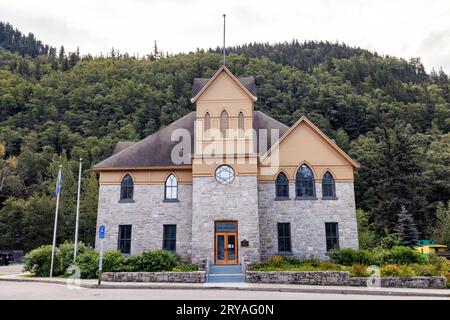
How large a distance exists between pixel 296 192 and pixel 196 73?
7662cm

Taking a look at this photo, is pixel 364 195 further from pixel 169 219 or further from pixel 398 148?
pixel 169 219

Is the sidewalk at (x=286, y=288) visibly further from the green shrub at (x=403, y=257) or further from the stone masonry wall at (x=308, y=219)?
the stone masonry wall at (x=308, y=219)

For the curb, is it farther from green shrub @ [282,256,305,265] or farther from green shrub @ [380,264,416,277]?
green shrub @ [282,256,305,265]

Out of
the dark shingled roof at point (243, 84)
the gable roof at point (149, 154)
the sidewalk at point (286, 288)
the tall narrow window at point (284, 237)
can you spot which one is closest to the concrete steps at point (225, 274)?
the sidewalk at point (286, 288)

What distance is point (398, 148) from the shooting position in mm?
55844

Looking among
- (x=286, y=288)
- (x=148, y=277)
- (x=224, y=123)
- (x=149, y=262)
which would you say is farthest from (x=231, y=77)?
(x=286, y=288)

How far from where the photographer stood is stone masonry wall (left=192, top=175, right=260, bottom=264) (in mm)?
23266

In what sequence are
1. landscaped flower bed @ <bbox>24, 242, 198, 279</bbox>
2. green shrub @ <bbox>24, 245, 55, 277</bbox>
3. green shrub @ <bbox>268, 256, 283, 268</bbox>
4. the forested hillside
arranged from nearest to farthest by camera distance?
landscaped flower bed @ <bbox>24, 242, 198, 279</bbox>
green shrub @ <bbox>268, 256, 283, 268</bbox>
green shrub @ <bbox>24, 245, 55, 277</bbox>
the forested hillside

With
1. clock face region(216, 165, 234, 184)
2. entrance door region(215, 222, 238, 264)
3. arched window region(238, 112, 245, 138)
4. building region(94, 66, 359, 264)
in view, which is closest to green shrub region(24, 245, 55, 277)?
building region(94, 66, 359, 264)

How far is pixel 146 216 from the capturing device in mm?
25828

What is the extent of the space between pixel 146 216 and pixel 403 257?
16664 mm

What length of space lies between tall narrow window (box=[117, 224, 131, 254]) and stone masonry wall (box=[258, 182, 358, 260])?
9255mm

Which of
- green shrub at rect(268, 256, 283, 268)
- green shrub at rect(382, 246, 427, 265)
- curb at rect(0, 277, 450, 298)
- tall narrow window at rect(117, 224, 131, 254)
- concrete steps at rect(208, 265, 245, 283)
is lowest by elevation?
curb at rect(0, 277, 450, 298)
